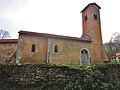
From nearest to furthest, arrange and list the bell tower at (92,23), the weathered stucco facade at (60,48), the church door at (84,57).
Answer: the weathered stucco facade at (60,48)
the church door at (84,57)
the bell tower at (92,23)

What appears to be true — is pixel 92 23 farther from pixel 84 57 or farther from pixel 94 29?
pixel 84 57

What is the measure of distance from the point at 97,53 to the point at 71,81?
48.7ft

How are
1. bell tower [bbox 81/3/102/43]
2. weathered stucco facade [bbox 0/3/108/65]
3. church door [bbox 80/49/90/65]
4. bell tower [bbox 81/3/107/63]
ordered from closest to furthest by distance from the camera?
weathered stucco facade [bbox 0/3/108/65] < church door [bbox 80/49/90/65] < bell tower [bbox 81/3/107/63] < bell tower [bbox 81/3/102/43]

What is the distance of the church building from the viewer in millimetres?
20781

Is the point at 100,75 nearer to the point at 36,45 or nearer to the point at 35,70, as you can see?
the point at 35,70

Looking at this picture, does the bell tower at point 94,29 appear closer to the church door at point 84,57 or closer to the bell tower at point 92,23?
the bell tower at point 92,23

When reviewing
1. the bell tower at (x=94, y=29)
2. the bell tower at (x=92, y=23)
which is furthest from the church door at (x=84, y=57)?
the bell tower at (x=92, y=23)

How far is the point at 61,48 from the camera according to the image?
22328 mm

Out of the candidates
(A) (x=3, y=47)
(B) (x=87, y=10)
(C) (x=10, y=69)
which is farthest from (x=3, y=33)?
(C) (x=10, y=69)

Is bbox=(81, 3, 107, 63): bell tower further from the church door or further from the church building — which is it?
the church door

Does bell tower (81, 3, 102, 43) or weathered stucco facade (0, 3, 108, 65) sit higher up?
bell tower (81, 3, 102, 43)

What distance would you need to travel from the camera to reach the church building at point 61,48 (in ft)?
68.2

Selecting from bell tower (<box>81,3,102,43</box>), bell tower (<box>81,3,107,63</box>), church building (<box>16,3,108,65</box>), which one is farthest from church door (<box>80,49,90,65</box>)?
bell tower (<box>81,3,102,43</box>)

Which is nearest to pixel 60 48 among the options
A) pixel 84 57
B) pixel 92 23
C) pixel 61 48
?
pixel 61 48
